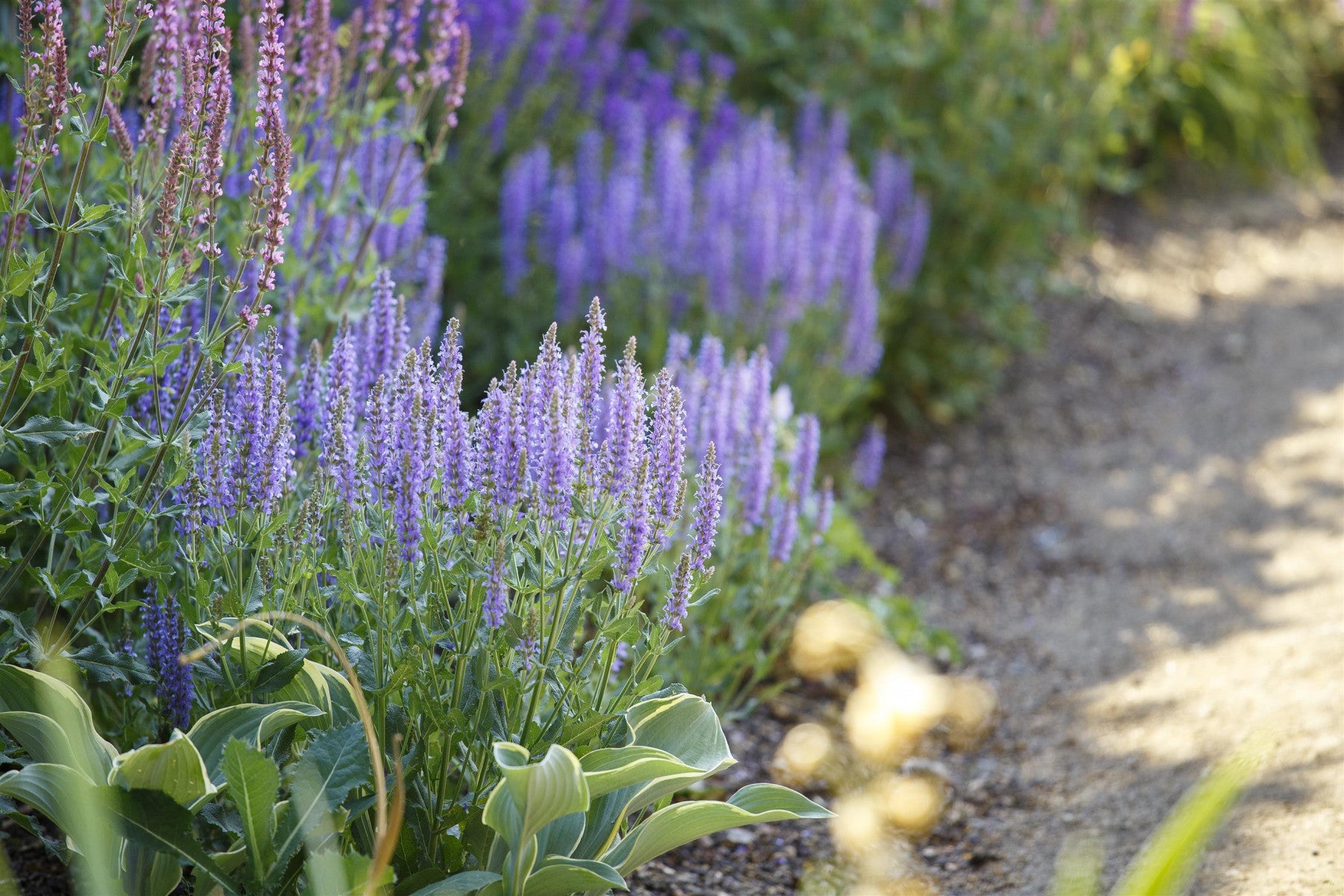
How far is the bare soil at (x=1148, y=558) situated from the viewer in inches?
99.5

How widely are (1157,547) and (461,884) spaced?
3.13 m

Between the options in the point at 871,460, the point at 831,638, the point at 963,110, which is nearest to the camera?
the point at 831,638

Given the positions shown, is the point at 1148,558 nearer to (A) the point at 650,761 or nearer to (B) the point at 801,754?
(B) the point at 801,754

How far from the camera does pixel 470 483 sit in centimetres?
183

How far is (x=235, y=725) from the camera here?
180cm

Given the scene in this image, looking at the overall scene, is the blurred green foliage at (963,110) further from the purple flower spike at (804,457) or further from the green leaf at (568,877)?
the green leaf at (568,877)

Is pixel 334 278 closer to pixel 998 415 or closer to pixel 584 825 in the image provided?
pixel 584 825

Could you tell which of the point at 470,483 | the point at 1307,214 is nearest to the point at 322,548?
the point at 470,483

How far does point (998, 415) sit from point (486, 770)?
3.69 m

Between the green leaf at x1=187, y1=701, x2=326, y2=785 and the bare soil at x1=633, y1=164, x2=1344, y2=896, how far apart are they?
2.77ft

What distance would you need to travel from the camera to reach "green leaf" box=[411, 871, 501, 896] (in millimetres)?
1714

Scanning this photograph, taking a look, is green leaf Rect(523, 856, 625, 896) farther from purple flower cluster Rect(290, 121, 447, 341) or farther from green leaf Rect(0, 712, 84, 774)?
purple flower cluster Rect(290, 121, 447, 341)

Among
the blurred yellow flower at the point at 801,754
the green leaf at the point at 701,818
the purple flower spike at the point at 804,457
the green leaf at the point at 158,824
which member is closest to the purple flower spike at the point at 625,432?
the green leaf at the point at 701,818

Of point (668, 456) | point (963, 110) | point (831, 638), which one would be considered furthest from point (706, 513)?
point (963, 110)
